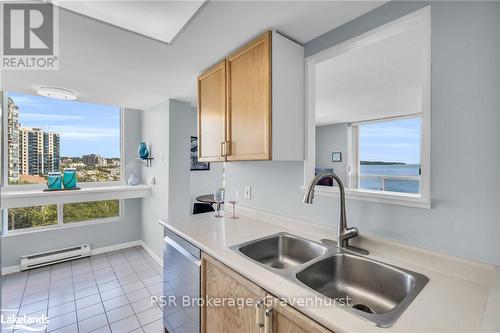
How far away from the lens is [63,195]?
9.70 feet

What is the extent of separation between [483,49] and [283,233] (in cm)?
137

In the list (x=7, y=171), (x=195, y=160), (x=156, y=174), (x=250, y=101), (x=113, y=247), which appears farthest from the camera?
(x=195, y=160)

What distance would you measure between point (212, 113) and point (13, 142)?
2.83 meters

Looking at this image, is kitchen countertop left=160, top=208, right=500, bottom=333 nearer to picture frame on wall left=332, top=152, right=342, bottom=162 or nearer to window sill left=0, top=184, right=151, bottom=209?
window sill left=0, top=184, right=151, bottom=209

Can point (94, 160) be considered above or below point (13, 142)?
below

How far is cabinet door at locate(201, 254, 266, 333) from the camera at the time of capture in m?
1.12

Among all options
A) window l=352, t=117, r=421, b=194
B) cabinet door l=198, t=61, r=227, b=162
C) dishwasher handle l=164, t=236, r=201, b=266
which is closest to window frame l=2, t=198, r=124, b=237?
dishwasher handle l=164, t=236, r=201, b=266

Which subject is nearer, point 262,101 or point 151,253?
point 262,101

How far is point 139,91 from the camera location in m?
2.73

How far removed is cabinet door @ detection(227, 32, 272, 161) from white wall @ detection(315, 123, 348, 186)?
14.4 ft

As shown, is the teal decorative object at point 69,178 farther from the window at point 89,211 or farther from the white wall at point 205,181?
the white wall at point 205,181
